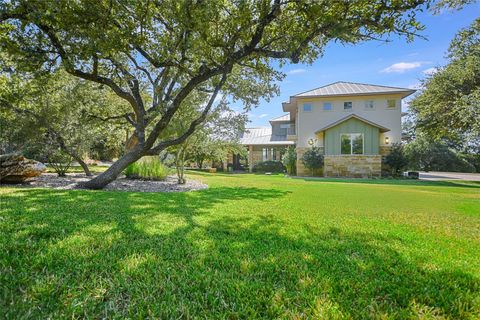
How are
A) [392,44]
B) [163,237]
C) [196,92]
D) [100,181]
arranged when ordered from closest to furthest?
[163,237], [392,44], [100,181], [196,92]

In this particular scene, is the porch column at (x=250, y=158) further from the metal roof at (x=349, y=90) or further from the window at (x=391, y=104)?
the window at (x=391, y=104)

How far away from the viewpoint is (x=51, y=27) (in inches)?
275

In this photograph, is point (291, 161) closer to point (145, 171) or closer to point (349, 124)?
point (349, 124)

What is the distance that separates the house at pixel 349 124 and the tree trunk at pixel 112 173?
35.0 feet

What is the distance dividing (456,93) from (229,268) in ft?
57.7

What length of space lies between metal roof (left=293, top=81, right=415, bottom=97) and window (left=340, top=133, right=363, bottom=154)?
418 centimetres

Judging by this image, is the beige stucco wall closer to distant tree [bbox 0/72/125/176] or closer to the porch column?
the porch column

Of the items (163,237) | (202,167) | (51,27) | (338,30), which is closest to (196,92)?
(51,27)

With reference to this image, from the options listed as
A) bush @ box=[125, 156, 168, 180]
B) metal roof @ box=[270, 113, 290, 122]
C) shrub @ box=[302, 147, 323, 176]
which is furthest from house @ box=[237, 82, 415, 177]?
bush @ box=[125, 156, 168, 180]

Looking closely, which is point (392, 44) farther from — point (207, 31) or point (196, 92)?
point (196, 92)

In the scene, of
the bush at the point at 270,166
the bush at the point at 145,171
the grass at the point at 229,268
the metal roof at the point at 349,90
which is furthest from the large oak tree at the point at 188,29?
the bush at the point at 270,166

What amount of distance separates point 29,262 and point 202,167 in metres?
27.5

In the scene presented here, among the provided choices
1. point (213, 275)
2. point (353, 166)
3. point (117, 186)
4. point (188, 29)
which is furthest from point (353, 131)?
point (213, 275)

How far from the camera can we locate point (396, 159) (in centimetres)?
1903
